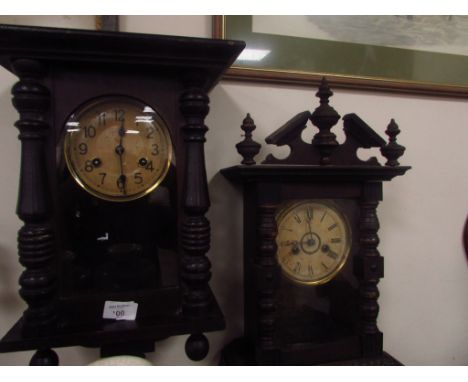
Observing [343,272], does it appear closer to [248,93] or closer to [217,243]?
[217,243]

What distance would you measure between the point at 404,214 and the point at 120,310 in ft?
2.34

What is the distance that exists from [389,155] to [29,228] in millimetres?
648

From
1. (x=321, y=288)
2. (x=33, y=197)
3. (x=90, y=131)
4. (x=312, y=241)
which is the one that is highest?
(x=90, y=131)

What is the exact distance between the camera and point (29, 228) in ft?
1.57

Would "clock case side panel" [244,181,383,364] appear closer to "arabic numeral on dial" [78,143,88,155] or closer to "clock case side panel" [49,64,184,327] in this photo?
"clock case side panel" [49,64,184,327]

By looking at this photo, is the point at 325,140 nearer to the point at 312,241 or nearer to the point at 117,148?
the point at 312,241

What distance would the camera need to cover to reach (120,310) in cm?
52

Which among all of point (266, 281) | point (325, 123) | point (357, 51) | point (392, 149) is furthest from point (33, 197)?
point (357, 51)

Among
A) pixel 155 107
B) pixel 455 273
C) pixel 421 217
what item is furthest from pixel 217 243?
pixel 455 273

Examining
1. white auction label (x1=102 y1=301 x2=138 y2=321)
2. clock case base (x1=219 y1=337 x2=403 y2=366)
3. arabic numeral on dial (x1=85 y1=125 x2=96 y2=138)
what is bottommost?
clock case base (x1=219 y1=337 x2=403 y2=366)

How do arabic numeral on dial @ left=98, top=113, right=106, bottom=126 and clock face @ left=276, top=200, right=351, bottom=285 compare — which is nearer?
arabic numeral on dial @ left=98, top=113, right=106, bottom=126

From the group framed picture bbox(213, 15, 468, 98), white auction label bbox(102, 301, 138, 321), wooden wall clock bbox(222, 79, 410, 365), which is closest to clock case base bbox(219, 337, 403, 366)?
wooden wall clock bbox(222, 79, 410, 365)

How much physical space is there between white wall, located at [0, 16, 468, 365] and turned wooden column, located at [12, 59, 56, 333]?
311mm

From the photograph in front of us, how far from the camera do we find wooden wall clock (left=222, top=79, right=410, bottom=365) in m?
0.58
